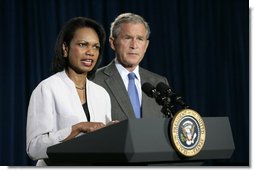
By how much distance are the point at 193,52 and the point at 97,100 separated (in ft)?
3.17

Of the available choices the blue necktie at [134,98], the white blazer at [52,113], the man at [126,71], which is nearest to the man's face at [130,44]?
the man at [126,71]

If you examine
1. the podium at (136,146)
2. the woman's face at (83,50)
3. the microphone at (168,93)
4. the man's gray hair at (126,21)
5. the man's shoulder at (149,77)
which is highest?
the man's gray hair at (126,21)

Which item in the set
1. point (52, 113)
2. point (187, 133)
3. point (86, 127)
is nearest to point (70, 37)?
point (52, 113)

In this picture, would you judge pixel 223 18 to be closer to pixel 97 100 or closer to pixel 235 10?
pixel 235 10

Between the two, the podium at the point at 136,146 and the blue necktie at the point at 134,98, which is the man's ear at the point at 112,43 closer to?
the blue necktie at the point at 134,98

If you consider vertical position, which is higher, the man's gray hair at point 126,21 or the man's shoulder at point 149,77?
the man's gray hair at point 126,21

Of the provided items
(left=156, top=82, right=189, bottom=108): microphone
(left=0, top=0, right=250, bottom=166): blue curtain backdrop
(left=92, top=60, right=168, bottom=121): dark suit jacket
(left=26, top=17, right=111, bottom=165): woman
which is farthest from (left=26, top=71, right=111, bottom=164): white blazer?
(left=0, top=0, right=250, bottom=166): blue curtain backdrop

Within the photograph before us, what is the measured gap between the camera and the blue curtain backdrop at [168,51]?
2.37m

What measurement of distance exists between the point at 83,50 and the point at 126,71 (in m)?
0.34

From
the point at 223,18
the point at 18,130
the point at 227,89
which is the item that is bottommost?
the point at 18,130

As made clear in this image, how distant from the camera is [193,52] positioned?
2.51m

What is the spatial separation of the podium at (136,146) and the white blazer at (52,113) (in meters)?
0.16

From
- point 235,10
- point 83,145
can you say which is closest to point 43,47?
point 235,10

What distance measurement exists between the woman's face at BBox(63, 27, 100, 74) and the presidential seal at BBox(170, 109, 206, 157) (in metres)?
0.52
